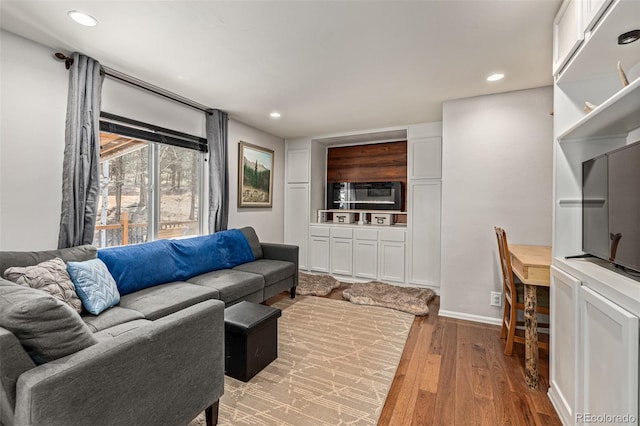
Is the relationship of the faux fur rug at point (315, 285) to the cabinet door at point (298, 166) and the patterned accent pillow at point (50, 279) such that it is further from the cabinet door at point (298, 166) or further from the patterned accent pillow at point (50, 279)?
the patterned accent pillow at point (50, 279)

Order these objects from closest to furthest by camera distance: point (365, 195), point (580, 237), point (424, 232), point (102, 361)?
point (102, 361) < point (580, 237) < point (424, 232) < point (365, 195)

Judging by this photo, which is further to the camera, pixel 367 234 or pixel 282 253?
pixel 367 234

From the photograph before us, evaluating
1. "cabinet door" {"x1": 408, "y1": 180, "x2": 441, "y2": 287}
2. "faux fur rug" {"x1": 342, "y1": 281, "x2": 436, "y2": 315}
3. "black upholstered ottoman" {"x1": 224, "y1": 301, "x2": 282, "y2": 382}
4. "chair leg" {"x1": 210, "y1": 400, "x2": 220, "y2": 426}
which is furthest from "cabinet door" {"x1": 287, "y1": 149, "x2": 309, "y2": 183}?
"chair leg" {"x1": 210, "y1": 400, "x2": 220, "y2": 426}

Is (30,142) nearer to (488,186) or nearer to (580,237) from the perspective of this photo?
(580,237)

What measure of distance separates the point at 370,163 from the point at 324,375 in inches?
143

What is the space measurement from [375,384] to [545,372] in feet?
4.39

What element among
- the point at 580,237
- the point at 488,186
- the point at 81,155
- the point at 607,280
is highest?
the point at 81,155

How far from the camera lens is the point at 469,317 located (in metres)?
3.14

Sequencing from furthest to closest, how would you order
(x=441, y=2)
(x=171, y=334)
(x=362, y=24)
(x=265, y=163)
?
(x=265, y=163) → (x=362, y=24) → (x=441, y=2) → (x=171, y=334)

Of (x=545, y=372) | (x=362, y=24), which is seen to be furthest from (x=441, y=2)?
(x=545, y=372)

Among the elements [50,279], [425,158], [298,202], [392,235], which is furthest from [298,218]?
[50,279]

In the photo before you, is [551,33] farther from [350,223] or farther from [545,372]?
[350,223]

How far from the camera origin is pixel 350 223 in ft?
16.0

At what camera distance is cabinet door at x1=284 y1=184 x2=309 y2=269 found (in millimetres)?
5016
